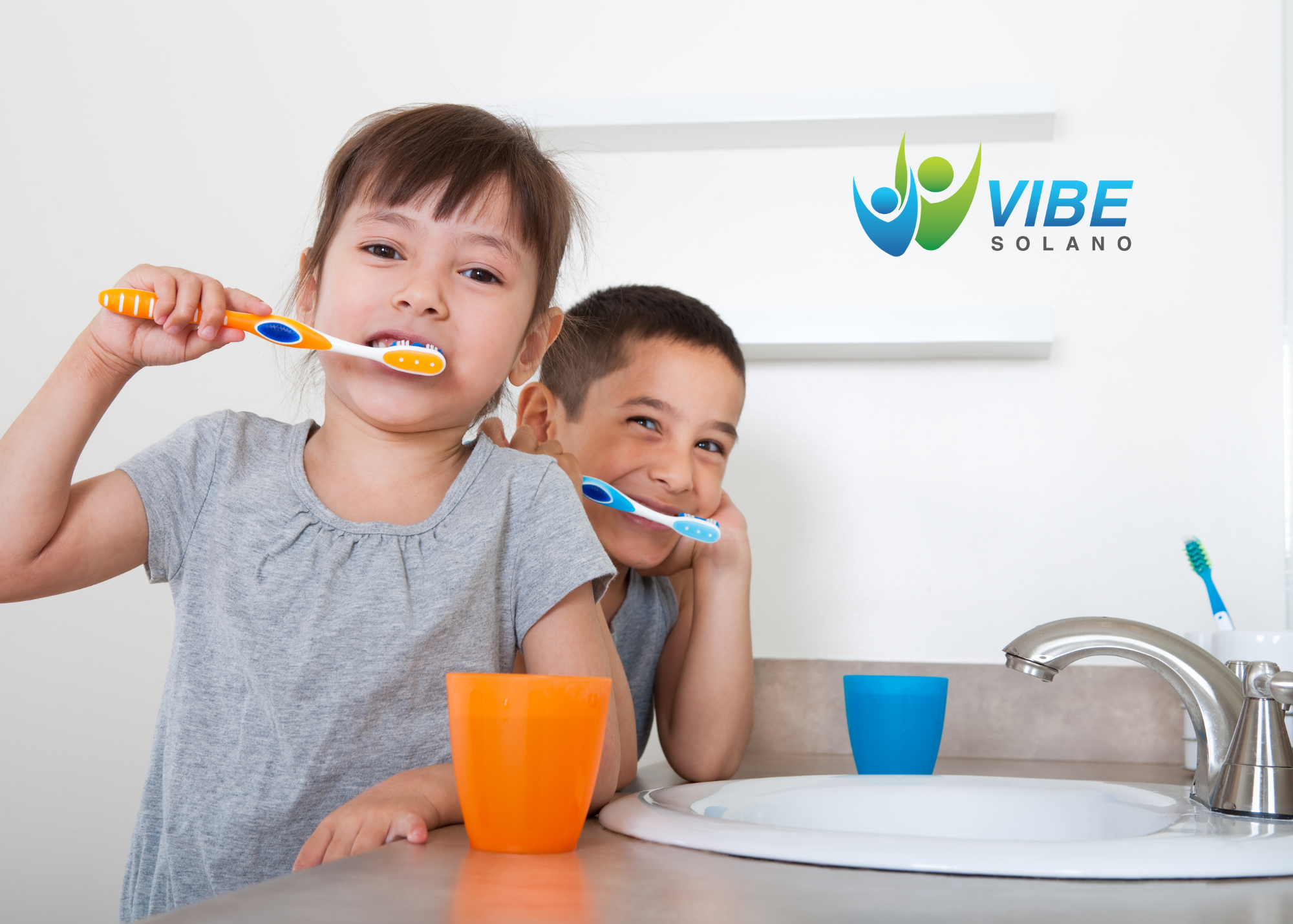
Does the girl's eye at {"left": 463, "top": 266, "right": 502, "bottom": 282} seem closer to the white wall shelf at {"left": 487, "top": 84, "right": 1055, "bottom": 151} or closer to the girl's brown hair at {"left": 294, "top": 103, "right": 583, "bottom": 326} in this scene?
the girl's brown hair at {"left": 294, "top": 103, "right": 583, "bottom": 326}

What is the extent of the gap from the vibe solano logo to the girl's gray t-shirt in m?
0.52

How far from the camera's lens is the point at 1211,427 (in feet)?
4.02

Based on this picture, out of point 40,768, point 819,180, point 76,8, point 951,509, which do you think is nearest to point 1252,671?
point 951,509

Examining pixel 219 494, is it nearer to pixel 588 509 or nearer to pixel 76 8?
pixel 588 509

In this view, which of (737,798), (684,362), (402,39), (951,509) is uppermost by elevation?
(402,39)

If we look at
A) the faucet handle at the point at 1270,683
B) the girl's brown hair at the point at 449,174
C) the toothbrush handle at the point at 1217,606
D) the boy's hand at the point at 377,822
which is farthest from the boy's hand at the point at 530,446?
the toothbrush handle at the point at 1217,606

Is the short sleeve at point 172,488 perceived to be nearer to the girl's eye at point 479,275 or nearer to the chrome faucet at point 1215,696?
the girl's eye at point 479,275

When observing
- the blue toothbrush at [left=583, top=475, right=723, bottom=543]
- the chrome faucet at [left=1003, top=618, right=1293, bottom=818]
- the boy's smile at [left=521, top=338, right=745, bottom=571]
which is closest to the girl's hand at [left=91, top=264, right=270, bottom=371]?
the blue toothbrush at [left=583, top=475, right=723, bottom=543]

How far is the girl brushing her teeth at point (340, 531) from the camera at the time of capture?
70 cm

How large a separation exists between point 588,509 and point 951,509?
47cm

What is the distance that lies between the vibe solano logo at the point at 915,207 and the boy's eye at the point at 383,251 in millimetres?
695

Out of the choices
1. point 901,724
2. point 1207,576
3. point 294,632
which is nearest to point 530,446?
point 294,632

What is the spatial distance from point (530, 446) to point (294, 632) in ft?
1.04

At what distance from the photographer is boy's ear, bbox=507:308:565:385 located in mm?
917
